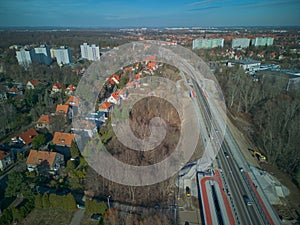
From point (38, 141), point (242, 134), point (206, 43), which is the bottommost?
point (242, 134)

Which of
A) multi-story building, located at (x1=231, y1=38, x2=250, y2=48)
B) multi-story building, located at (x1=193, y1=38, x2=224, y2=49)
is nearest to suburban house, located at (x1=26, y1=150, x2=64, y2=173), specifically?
multi-story building, located at (x1=193, y1=38, x2=224, y2=49)

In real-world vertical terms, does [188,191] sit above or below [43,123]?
below

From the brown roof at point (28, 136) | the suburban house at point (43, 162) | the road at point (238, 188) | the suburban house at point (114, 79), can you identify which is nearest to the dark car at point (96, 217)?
the suburban house at point (43, 162)

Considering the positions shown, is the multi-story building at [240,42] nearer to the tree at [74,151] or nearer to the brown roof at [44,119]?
the brown roof at [44,119]

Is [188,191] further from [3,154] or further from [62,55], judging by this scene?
[62,55]

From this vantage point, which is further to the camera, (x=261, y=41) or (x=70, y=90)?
(x=261, y=41)

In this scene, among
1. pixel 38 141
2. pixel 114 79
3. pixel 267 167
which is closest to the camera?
pixel 267 167

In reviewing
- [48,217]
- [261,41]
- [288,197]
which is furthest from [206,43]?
[48,217]

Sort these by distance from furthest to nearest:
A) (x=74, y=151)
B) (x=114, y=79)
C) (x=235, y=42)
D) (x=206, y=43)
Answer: (x=235, y=42), (x=206, y=43), (x=114, y=79), (x=74, y=151)
